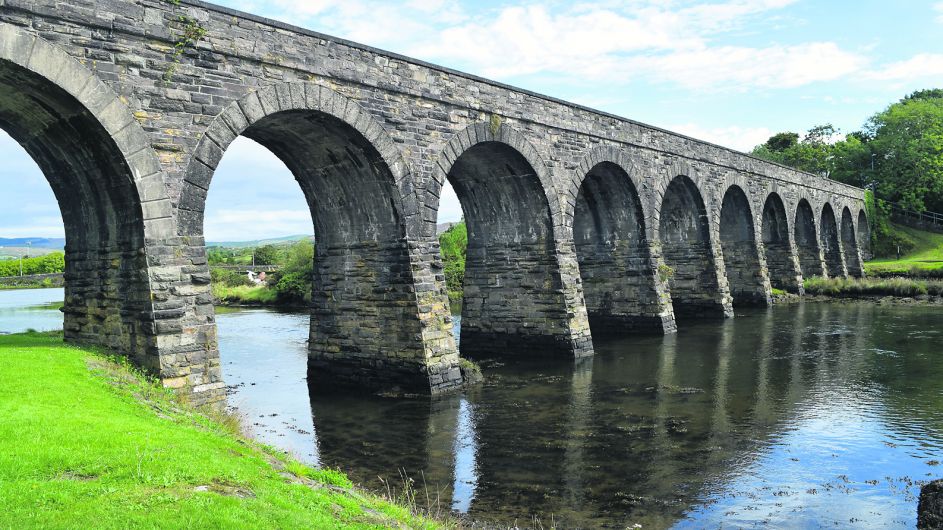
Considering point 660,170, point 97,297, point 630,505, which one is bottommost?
point 630,505

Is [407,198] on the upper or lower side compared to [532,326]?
upper

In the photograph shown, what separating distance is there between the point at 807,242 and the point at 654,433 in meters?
35.1

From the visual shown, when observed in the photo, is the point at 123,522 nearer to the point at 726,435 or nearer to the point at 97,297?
the point at 97,297

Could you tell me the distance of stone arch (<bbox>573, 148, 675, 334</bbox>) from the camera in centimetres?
2378

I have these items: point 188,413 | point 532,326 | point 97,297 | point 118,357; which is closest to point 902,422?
point 532,326

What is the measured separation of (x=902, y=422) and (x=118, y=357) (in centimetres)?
1397

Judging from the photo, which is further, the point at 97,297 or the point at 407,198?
the point at 407,198

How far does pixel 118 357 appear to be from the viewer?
1184 centimetres

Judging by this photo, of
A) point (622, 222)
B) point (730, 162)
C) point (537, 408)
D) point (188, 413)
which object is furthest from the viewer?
point (730, 162)

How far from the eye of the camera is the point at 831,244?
4594 cm

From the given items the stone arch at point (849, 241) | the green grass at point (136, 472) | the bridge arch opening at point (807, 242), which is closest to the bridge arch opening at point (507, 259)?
the green grass at point (136, 472)

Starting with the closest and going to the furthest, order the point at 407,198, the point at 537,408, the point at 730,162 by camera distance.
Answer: the point at 537,408 < the point at 407,198 < the point at 730,162

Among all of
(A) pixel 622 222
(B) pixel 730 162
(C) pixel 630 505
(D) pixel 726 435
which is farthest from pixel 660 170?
(C) pixel 630 505

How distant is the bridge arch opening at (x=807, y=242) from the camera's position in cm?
4150
